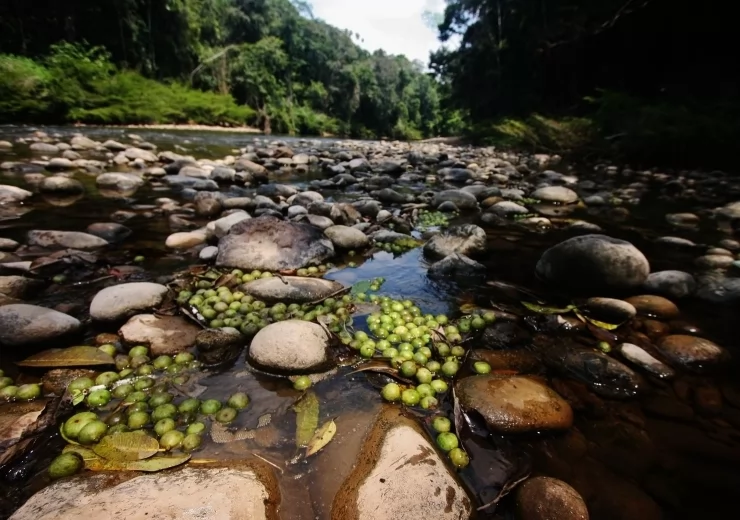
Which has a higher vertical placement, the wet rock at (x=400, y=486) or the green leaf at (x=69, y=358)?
the green leaf at (x=69, y=358)

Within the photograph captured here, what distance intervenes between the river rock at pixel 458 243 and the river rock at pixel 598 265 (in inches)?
Result: 30.0

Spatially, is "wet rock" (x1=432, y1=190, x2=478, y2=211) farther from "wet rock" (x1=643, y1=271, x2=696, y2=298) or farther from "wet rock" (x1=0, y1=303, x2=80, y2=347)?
"wet rock" (x1=0, y1=303, x2=80, y2=347)

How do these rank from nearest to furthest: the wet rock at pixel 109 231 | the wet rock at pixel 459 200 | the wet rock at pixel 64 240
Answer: the wet rock at pixel 64 240 < the wet rock at pixel 109 231 < the wet rock at pixel 459 200

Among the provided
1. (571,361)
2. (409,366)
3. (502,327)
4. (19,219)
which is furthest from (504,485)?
(19,219)

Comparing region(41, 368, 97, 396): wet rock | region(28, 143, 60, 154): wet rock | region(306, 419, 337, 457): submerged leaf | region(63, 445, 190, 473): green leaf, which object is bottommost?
region(306, 419, 337, 457): submerged leaf

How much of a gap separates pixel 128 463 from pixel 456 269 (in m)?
2.62

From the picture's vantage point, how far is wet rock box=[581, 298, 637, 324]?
244cm

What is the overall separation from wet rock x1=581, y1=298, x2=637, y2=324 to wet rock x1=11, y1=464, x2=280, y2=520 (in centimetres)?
236

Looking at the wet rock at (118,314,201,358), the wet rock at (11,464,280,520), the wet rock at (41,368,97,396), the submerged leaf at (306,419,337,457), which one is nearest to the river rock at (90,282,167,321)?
the wet rock at (118,314,201,358)

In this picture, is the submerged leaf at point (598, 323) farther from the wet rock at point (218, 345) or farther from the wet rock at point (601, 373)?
the wet rock at point (218, 345)

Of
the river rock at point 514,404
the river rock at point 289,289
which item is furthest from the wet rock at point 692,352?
the river rock at point 289,289

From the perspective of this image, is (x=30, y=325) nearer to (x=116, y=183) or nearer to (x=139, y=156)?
(x=116, y=183)

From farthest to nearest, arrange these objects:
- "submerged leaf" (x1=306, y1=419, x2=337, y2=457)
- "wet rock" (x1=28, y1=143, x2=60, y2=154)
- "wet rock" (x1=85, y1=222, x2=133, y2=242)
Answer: "wet rock" (x1=28, y1=143, x2=60, y2=154), "wet rock" (x1=85, y1=222, x2=133, y2=242), "submerged leaf" (x1=306, y1=419, x2=337, y2=457)

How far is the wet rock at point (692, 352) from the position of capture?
2.04 metres
